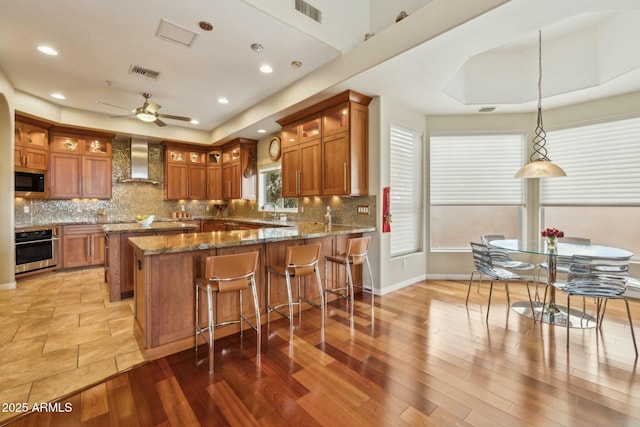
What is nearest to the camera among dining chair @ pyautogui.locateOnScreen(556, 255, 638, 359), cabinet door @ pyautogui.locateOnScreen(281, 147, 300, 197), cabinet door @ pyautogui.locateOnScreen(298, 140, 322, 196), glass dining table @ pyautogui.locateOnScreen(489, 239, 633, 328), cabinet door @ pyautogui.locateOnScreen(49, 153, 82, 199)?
dining chair @ pyautogui.locateOnScreen(556, 255, 638, 359)

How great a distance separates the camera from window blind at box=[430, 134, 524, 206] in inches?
186

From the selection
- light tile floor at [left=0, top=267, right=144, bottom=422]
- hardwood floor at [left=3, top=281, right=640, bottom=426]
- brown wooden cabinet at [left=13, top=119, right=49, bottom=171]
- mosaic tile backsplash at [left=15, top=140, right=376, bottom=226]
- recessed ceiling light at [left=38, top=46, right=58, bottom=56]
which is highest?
recessed ceiling light at [left=38, top=46, right=58, bottom=56]

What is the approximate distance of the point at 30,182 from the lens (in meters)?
5.03

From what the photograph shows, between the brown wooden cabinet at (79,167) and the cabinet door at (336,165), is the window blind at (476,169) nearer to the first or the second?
the cabinet door at (336,165)

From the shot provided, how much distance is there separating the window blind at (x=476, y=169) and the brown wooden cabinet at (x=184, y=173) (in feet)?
18.9

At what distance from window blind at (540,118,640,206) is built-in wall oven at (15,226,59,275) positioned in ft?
28.4

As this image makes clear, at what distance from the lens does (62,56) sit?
3529 mm

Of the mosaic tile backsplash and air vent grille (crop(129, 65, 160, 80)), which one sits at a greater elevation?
air vent grille (crop(129, 65, 160, 80))

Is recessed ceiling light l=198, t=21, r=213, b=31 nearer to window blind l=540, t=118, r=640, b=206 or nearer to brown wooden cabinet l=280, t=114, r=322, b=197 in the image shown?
brown wooden cabinet l=280, t=114, r=322, b=197

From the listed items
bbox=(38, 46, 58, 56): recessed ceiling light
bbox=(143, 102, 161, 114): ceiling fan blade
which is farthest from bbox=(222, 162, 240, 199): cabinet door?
bbox=(38, 46, 58, 56): recessed ceiling light

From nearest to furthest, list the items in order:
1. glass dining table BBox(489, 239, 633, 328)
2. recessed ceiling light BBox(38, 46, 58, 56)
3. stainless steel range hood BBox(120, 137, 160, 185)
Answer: glass dining table BBox(489, 239, 633, 328) < recessed ceiling light BBox(38, 46, 58, 56) < stainless steel range hood BBox(120, 137, 160, 185)

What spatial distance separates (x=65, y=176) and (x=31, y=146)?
761mm

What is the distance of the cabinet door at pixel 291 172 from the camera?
4938mm

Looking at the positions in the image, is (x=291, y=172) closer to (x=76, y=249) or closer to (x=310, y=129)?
(x=310, y=129)
